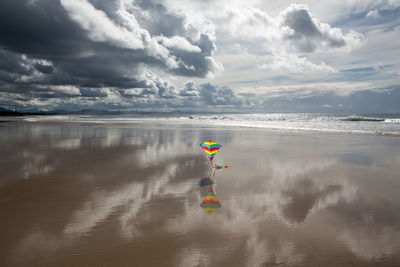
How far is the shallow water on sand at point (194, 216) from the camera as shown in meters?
5.07

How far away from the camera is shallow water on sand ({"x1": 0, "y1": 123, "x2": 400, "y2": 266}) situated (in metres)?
5.07

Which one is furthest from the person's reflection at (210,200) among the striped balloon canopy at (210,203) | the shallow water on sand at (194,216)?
the shallow water on sand at (194,216)

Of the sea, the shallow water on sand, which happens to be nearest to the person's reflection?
the shallow water on sand

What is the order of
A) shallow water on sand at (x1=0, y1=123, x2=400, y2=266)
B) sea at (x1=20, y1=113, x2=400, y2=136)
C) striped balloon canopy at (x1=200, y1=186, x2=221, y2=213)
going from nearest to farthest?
shallow water on sand at (x1=0, y1=123, x2=400, y2=266) → striped balloon canopy at (x1=200, y1=186, x2=221, y2=213) → sea at (x1=20, y1=113, x2=400, y2=136)

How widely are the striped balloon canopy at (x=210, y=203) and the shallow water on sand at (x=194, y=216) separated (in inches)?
6.9

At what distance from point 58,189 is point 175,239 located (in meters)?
5.92

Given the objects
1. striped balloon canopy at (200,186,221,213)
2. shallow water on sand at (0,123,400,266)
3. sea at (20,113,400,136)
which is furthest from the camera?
sea at (20,113,400,136)

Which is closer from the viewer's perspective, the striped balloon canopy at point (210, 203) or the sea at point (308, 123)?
the striped balloon canopy at point (210, 203)

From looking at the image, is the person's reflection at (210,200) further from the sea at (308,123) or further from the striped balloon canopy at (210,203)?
the sea at (308,123)

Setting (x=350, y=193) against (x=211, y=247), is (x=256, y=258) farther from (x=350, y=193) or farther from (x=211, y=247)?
(x=350, y=193)

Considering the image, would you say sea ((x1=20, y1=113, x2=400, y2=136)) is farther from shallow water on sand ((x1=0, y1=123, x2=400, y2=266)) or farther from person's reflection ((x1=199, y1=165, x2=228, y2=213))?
person's reflection ((x1=199, y1=165, x2=228, y2=213))

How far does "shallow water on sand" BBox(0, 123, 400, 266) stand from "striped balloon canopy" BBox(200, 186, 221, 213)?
0.18m

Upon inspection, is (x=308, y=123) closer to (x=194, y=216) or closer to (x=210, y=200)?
(x=210, y=200)

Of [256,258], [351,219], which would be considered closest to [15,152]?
[256,258]
